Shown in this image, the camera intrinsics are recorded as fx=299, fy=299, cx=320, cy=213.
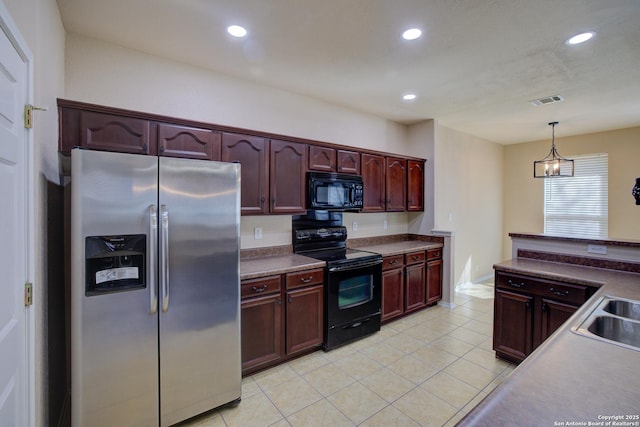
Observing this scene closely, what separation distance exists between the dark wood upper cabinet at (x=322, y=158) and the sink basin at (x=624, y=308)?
8.34 ft

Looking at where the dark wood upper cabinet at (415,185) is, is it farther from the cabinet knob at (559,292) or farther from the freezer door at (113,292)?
the freezer door at (113,292)

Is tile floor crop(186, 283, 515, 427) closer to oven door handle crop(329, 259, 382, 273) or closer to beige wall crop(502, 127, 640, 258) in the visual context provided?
oven door handle crop(329, 259, 382, 273)

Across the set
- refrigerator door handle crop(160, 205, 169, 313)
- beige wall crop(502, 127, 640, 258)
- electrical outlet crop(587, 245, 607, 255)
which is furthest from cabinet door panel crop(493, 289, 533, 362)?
beige wall crop(502, 127, 640, 258)

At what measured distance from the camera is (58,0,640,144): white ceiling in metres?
1.98

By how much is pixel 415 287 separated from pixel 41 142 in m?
3.93

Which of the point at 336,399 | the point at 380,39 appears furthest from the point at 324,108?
the point at 336,399

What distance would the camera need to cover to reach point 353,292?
322 cm

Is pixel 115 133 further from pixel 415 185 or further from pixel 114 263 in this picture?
pixel 415 185

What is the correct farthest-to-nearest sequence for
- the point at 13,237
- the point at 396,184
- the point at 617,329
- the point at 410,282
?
the point at 396,184 → the point at 410,282 → the point at 617,329 → the point at 13,237

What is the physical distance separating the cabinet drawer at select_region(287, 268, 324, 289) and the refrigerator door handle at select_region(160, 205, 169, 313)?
43.4 inches

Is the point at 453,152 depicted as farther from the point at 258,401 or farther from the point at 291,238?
the point at 258,401

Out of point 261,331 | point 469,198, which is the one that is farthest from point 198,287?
point 469,198

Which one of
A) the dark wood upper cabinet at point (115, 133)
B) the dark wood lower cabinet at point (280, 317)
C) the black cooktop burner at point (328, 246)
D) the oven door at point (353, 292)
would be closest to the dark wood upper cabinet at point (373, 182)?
the black cooktop burner at point (328, 246)

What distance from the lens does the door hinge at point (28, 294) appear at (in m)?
1.33
